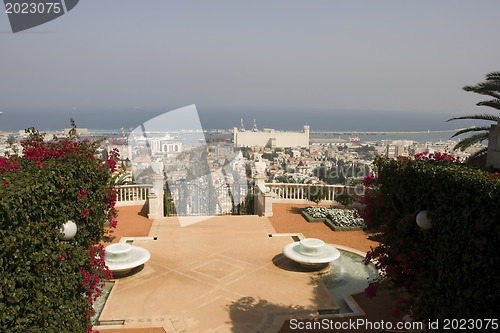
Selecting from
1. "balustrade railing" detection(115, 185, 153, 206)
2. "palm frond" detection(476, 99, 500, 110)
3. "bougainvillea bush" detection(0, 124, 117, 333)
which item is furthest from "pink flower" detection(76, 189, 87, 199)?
"palm frond" detection(476, 99, 500, 110)

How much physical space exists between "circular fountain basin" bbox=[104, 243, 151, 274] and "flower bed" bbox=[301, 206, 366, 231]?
6.17m

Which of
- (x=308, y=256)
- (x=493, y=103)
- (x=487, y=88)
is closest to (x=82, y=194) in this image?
(x=308, y=256)

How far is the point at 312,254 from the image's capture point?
819 cm

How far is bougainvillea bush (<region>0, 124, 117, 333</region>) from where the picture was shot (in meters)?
3.33

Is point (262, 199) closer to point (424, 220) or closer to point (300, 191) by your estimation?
point (300, 191)

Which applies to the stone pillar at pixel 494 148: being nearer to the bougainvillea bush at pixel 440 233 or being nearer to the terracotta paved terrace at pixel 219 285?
the bougainvillea bush at pixel 440 233

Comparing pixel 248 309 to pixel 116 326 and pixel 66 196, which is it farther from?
pixel 66 196

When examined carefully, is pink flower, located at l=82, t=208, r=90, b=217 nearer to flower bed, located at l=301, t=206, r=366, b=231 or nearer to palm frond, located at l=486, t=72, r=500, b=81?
flower bed, located at l=301, t=206, r=366, b=231

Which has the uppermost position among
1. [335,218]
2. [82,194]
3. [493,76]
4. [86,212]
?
[493,76]

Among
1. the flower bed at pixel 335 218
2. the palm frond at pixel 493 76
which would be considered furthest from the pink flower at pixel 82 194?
the palm frond at pixel 493 76

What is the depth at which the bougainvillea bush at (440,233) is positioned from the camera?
3400mm

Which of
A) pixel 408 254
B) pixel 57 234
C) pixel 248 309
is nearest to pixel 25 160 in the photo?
pixel 57 234

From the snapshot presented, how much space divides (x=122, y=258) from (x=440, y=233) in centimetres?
635

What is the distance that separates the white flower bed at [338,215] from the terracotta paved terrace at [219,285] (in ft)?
1.58
